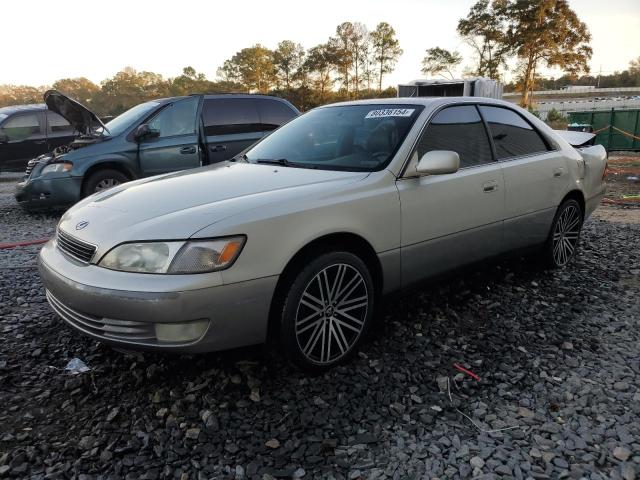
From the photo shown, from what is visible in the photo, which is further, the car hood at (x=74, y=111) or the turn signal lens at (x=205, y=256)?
the car hood at (x=74, y=111)

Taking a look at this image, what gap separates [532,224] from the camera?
405cm

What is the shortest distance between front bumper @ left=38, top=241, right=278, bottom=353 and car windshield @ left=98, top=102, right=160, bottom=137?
495 cm

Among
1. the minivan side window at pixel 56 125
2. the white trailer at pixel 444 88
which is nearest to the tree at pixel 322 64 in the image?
the white trailer at pixel 444 88

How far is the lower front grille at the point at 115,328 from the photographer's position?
7.71 feet

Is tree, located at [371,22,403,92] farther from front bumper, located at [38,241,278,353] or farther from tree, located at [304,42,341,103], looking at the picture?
front bumper, located at [38,241,278,353]

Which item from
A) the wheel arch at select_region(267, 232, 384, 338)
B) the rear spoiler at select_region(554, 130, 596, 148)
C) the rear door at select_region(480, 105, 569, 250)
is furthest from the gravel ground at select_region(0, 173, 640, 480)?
the rear spoiler at select_region(554, 130, 596, 148)

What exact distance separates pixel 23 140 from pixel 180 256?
1061 cm

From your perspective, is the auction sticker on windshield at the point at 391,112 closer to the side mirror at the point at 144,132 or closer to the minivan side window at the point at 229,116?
the minivan side window at the point at 229,116

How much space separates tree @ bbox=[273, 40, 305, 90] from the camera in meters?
56.5

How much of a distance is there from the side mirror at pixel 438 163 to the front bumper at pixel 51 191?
5365 mm

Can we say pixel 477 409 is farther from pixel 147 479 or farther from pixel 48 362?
pixel 48 362

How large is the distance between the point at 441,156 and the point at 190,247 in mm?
1610

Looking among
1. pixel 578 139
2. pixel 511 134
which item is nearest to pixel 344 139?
pixel 511 134

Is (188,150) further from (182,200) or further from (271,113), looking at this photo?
(182,200)
